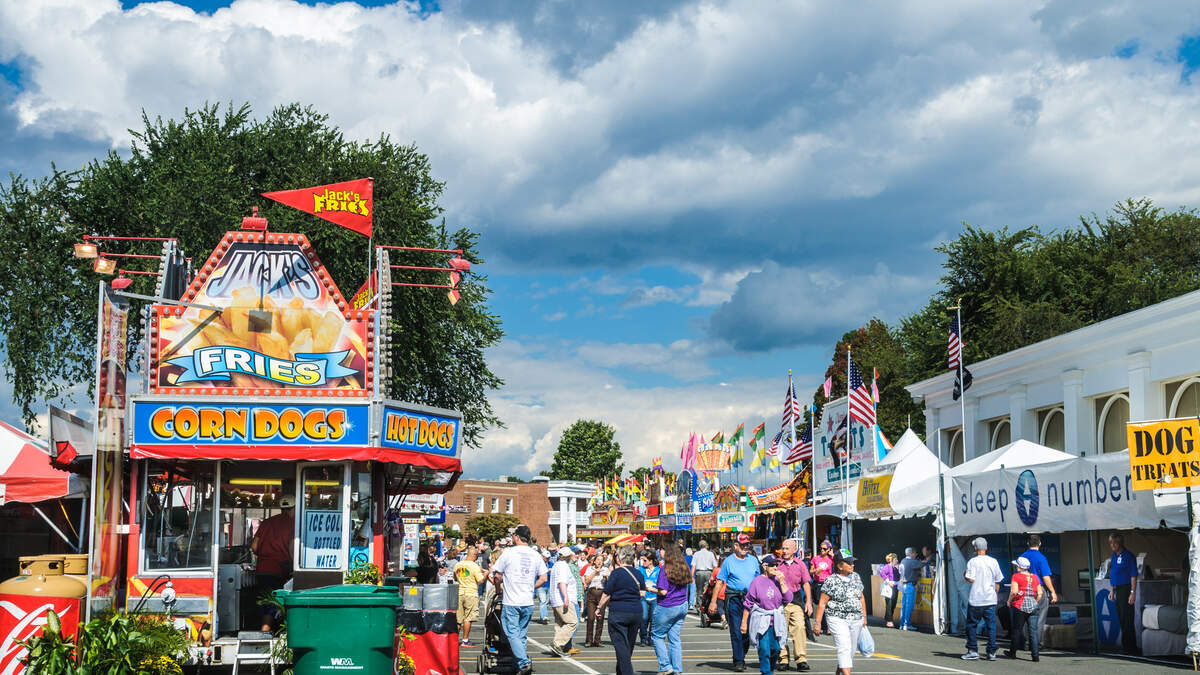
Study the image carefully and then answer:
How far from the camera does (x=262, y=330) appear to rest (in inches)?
559

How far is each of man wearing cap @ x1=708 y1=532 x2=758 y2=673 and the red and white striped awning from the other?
8.69 meters

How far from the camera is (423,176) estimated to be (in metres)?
35.8

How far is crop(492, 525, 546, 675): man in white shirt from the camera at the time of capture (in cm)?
1418

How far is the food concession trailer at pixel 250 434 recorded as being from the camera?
1292 centimetres

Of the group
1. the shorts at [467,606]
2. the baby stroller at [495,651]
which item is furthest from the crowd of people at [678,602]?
the shorts at [467,606]

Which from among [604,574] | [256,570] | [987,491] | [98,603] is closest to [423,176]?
[604,574]

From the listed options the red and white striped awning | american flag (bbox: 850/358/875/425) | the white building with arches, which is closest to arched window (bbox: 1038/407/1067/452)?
the white building with arches

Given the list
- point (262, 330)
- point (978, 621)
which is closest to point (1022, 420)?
point (978, 621)

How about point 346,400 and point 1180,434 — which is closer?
point 346,400

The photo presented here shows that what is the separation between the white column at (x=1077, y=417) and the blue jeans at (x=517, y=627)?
16.7 metres

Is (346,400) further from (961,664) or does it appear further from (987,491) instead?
(987,491)

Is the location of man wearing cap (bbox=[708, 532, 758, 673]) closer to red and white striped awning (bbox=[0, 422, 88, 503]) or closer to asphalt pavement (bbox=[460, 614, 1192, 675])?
asphalt pavement (bbox=[460, 614, 1192, 675])

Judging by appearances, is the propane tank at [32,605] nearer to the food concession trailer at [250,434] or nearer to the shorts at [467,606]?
the food concession trailer at [250,434]

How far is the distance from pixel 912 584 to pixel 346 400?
15006 millimetres
